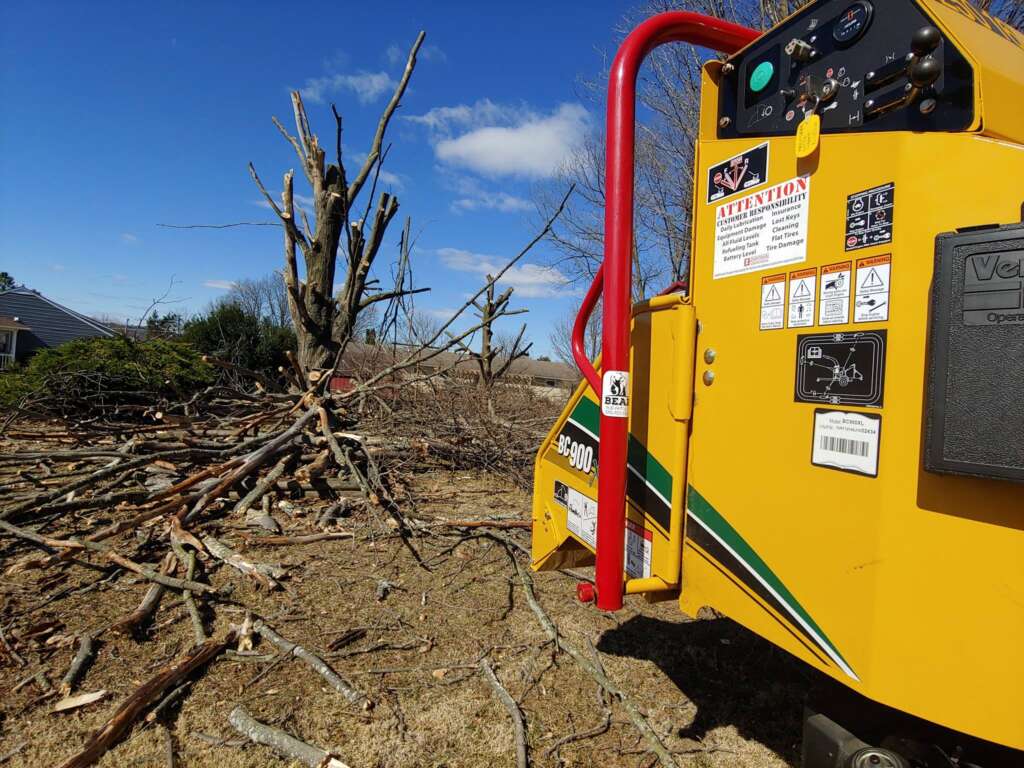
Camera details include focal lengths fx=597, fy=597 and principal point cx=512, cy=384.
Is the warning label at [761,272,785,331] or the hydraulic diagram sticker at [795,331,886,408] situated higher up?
the warning label at [761,272,785,331]

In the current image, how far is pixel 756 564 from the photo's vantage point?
1799mm

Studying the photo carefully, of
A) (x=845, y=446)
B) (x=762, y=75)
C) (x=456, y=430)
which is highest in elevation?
(x=762, y=75)

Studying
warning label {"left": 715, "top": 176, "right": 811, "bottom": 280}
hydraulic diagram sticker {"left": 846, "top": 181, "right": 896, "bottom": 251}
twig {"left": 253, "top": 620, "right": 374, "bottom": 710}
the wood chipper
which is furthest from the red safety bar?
twig {"left": 253, "top": 620, "right": 374, "bottom": 710}

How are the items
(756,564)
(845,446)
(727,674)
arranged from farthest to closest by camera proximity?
(727,674)
(756,564)
(845,446)

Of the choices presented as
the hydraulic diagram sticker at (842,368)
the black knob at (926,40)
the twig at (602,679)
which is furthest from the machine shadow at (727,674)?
the black knob at (926,40)

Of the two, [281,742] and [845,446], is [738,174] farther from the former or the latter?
[281,742]

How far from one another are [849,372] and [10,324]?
117 ft

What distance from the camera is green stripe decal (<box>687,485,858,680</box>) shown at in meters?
1.60

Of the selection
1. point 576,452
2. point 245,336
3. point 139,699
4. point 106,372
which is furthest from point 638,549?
point 245,336

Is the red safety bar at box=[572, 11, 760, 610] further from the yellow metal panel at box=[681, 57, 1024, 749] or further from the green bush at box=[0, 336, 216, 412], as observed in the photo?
the green bush at box=[0, 336, 216, 412]

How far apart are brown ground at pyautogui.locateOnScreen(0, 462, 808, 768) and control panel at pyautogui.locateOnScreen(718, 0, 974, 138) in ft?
8.22

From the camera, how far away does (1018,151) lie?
4.52 feet

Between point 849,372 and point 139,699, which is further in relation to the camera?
point 139,699

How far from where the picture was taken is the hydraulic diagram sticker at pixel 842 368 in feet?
4.90
